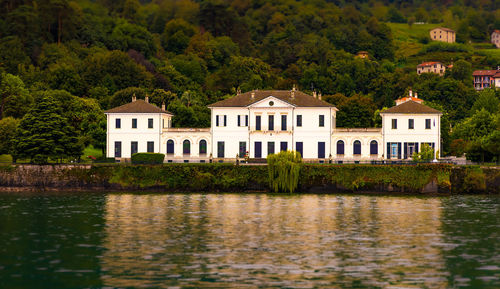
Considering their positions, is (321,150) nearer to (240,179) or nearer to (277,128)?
(277,128)

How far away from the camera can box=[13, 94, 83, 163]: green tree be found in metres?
79.0

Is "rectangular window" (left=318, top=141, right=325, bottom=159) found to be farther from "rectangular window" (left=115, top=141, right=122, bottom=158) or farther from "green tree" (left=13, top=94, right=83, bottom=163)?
"green tree" (left=13, top=94, right=83, bottom=163)

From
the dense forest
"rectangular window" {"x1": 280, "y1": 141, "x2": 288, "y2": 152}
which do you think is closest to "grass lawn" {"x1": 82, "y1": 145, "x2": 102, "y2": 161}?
the dense forest

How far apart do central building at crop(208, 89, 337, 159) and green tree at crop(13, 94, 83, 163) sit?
16269 millimetres

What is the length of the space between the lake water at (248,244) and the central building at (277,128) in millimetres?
22328

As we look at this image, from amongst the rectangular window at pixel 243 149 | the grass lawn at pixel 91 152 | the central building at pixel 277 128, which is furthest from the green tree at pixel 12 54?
the rectangular window at pixel 243 149

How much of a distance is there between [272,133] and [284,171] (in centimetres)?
1358

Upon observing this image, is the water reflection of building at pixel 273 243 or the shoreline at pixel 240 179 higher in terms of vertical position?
the shoreline at pixel 240 179

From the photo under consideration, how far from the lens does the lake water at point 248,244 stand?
3244cm

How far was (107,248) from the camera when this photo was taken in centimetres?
3975

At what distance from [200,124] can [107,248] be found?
61.7 meters

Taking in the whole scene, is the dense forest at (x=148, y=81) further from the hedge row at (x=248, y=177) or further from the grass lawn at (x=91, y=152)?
the hedge row at (x=248, y=177)

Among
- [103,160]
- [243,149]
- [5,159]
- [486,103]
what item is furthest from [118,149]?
[486,103]

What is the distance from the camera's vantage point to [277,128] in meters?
87.9
